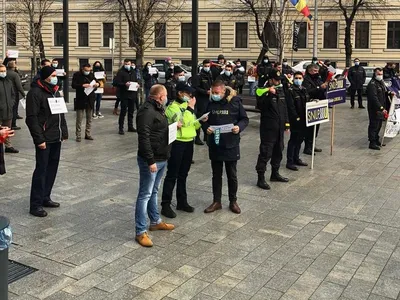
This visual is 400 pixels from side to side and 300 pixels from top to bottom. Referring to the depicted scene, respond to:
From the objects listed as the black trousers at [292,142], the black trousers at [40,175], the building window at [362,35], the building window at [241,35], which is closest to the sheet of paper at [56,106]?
the black trousers at [40,175]

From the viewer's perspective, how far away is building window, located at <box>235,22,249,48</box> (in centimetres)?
4684

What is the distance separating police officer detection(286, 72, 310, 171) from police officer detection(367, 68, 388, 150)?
2.58 metres

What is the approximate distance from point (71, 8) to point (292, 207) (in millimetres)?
47088

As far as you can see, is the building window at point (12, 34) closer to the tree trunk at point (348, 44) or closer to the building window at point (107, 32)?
the building window at point (107, 32)

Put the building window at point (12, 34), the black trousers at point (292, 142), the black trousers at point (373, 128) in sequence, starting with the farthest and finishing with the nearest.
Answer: the building window at point (12, 34), the black trousers at point (373, 128), the black trousers at point (292, 142)

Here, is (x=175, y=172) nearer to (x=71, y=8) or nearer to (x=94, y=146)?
(x=94, y=146)

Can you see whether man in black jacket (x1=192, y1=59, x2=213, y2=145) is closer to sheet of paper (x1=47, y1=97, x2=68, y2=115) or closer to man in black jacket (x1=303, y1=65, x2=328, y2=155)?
man in black jacket (x1=303, y1=65, x2=328, y2=155)

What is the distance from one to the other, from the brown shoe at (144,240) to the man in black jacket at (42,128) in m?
1.66

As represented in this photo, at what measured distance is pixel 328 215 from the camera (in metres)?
7.39

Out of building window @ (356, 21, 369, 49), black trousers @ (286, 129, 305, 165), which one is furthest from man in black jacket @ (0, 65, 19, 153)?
building window @ (356, 21, 369, 49)

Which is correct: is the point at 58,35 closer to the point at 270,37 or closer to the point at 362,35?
the point at 270,37

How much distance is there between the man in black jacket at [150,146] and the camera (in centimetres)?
596

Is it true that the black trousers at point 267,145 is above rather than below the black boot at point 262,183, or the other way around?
above

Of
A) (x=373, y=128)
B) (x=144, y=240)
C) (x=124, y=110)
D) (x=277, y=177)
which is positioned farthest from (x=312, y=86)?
(x=144, y=240)
